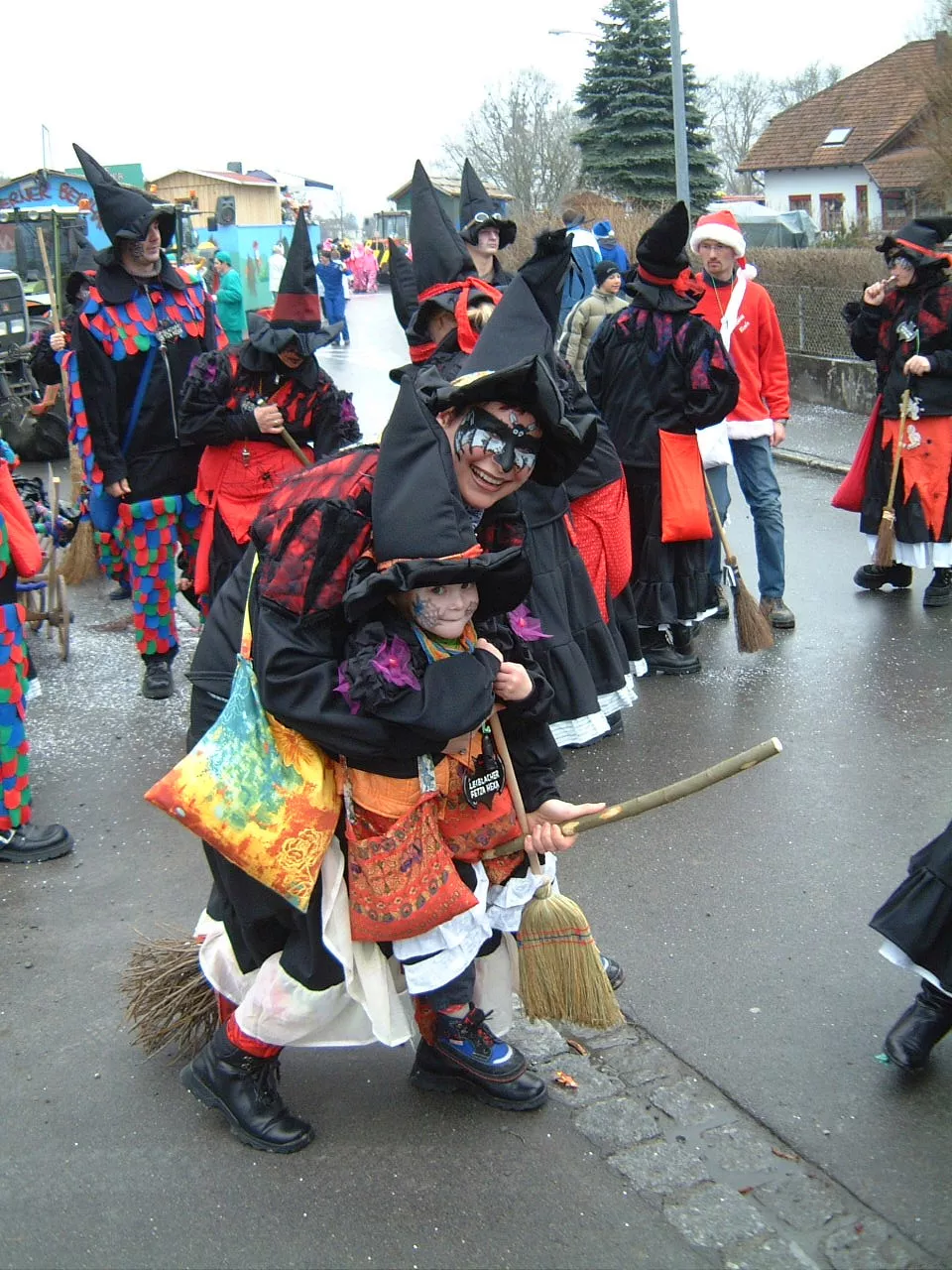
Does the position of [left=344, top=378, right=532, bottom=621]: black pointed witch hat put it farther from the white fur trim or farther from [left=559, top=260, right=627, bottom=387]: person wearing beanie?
[left=559, top=260, right=627, bottom=387]: person wearing beanie

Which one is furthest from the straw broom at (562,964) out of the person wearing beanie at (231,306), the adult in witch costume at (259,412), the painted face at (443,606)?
the person wearing beanie at (231,306)

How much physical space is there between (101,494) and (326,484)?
3657mm

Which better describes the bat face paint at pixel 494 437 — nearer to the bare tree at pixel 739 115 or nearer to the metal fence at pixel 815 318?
the metal fence at pixel 815 318

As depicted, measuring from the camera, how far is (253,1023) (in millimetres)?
2848

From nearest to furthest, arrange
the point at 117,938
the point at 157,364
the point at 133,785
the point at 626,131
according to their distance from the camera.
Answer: the point at 117,938 → the point at 133,785 → the point at 157,364 → the point at 626,131

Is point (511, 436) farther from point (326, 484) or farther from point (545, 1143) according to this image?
point (545, 1143)

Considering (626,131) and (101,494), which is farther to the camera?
(626,131)

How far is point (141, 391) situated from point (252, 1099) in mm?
3757

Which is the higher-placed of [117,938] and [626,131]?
[626,131]

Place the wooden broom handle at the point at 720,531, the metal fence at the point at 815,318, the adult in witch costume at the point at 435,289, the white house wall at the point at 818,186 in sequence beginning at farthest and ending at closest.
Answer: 1. the white house wall at the point at 818,186
2. the metal fence at the point at 815,318
3. the wooden broom handle at the point at 720,531
4. the adult in witch costume at the point at 435,289

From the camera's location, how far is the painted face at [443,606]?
2.50 meters

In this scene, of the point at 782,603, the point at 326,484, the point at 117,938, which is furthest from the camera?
the point at 782,603

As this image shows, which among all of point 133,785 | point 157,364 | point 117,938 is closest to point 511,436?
point 117,938

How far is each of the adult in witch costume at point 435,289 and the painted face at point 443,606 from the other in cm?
188
